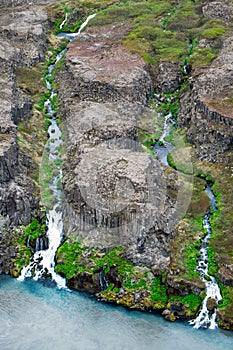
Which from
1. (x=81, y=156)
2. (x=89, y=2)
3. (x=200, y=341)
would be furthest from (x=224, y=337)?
(x=89, y=2)

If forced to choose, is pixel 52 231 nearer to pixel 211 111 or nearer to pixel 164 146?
pixel 164 146

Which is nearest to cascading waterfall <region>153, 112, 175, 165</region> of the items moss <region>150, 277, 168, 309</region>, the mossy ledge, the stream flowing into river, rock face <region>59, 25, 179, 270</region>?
rock face <region>59, 25, 179, 270</region>

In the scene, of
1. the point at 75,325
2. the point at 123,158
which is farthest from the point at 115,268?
the point at 123,158

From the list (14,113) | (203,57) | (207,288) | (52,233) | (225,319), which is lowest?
(52,233)

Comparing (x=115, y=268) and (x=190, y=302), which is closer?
(x=190, y=302)

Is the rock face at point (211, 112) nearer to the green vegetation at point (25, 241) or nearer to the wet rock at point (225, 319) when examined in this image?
the green vegetation at point (25, 241)

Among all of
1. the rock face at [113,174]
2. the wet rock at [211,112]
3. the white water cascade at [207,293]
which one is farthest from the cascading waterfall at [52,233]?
the wet rock at [211,112]
